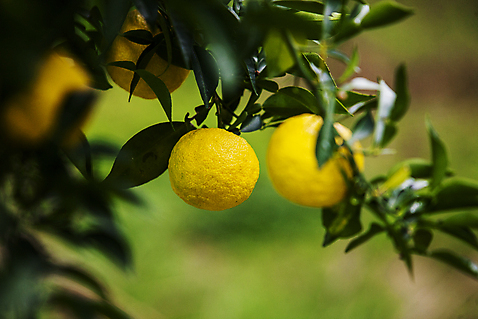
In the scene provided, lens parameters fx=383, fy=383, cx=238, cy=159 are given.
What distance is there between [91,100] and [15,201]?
0.49 m

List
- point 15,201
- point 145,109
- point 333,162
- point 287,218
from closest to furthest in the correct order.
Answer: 1. point 333,162
2. point 15,201
3. point 287,218
4. point 145,109

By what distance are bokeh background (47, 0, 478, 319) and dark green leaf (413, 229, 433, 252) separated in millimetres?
970

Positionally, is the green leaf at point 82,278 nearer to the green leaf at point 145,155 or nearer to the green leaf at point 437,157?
the green leaf at point 145,155

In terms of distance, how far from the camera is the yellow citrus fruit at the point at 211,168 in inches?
12.9

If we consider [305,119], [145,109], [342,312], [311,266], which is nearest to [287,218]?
[311,266]

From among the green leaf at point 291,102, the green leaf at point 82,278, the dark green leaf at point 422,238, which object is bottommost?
the green leaf at point 82,278

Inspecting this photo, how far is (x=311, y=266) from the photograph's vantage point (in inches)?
72.0

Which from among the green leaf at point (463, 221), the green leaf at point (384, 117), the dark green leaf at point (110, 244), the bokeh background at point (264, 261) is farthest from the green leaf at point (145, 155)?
the bokeh background at point (264, 261)

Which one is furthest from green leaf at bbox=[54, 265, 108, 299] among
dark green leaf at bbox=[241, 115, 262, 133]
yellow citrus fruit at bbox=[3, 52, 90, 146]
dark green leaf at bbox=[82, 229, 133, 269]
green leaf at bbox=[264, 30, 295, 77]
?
green leaf at bbox=[264, 30, 295, 77]

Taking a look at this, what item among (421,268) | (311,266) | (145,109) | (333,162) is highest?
(333,162)

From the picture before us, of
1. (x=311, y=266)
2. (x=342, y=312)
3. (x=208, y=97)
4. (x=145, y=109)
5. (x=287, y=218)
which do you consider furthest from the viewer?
(x=145, y=109)

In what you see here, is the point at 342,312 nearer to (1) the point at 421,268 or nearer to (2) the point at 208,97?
(1) the point at 421,268

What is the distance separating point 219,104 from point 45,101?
0.53 feet

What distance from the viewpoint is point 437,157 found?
444 millimetres
